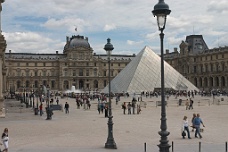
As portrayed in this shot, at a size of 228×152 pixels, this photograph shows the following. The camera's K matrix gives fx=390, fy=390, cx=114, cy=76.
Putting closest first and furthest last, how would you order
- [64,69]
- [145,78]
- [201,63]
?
1. [145,78]
2. [201,63]
3. [64,69]

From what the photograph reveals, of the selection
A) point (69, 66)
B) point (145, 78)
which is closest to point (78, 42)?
point (69, 66)

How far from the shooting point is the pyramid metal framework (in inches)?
2368

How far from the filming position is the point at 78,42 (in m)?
116

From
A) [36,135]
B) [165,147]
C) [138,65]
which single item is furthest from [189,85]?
[165,147]

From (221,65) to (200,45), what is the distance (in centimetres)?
1599

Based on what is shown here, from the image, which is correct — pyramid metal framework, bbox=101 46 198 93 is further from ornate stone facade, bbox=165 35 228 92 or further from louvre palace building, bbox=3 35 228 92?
louvre palace building, bbox=3 35 228 92

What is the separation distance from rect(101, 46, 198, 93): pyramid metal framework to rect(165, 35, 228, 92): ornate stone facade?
24657 millimetres

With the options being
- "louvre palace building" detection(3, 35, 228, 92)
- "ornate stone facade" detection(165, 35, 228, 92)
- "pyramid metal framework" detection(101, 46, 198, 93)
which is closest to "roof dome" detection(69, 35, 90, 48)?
"louvre palace building" detection(3, 35, 228, 92)

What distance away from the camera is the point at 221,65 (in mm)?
90812

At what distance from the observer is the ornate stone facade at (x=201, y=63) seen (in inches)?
3532

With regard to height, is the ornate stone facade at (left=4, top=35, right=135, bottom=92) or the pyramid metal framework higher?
the ornate stone facade at (left=4, top=35, right=135, bottom=92)

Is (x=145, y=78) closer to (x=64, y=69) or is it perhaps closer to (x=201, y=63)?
(x=201, y=63)

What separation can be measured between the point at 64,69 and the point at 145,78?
56710 millimetres

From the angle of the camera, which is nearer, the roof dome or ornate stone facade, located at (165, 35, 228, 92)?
ornate stone facade, located at (165, 35, 228, 92)
